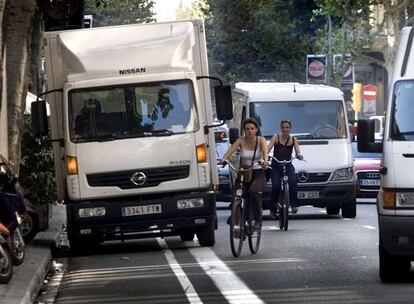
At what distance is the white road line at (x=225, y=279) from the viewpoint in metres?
11.2

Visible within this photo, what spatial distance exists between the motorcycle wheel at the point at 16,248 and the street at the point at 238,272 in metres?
0.57

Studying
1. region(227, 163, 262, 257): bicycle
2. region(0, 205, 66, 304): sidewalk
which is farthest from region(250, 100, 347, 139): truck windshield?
region(227, 163, 262, 257): bicycle

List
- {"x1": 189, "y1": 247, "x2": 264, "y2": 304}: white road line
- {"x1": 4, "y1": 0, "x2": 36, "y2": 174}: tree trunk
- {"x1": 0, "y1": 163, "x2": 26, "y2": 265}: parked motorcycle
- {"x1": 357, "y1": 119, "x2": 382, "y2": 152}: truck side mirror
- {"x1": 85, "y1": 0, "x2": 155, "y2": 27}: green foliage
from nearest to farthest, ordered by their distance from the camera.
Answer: {"x1": 189, "y1": 247, "x2": 264, "y2": 304}: white road line < {"x1": 357, "y1": 119, "x2": 382, "y2": 152}: truck side mirror < {"x1": 0, "y1": 163, "x2": 26, "y2": 265}: parked motorcycle < {"x1": 4, "y1": 0, "x2": 36, "y2": 174}: tree trunk < {"x1": 85, "y1": 0, "x2": 155, "y2": 27}: green foliage

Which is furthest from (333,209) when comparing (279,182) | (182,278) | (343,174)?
(182,278)

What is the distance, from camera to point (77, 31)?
16453mm

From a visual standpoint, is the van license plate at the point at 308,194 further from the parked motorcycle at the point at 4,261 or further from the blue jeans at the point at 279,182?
the parked motorcycle at the point at 4,261

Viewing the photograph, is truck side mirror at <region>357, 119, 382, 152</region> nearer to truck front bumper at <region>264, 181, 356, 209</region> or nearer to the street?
the street

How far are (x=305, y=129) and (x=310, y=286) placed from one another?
1086cm

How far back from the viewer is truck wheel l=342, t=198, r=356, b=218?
22577mm

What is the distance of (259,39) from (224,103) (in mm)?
31415

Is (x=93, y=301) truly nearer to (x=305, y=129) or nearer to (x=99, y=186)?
(x=99, y=186)

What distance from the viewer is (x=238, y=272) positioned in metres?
13.4

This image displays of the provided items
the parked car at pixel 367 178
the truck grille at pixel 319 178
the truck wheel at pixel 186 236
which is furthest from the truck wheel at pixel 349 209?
the truck wheel at pixel 186 236

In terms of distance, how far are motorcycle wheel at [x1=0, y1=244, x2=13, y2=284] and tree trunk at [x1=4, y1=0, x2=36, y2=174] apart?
436 cm
